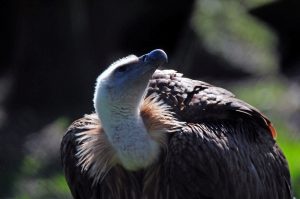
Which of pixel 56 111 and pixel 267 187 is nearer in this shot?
pixel 267 187

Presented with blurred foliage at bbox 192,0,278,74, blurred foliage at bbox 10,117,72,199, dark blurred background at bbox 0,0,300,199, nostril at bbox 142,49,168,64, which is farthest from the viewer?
blurred foliage at bbox 192,0,278,74

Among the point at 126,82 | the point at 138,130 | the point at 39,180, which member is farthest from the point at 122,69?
the point at 39,180

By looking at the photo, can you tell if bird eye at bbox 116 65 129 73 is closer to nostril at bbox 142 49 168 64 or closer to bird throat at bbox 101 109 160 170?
nostril at bbox 142 49 168 64

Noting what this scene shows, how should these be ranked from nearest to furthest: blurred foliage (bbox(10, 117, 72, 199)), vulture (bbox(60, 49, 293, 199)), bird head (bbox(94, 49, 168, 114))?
bird head (bbox(94, 49, 168, 114)), vulture (bbox(60, 49, 293, 199)), blurred foliage (bbox(10, 117, 72, 199))

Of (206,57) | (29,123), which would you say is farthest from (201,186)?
(206,57)

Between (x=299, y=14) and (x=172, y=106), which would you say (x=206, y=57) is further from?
(x=172, y=106)

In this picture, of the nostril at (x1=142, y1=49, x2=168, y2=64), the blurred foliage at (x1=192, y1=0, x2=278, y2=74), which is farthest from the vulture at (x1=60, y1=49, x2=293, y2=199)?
the blurred foliage at (x1=192, y1=0, x2=278, y2=74)
